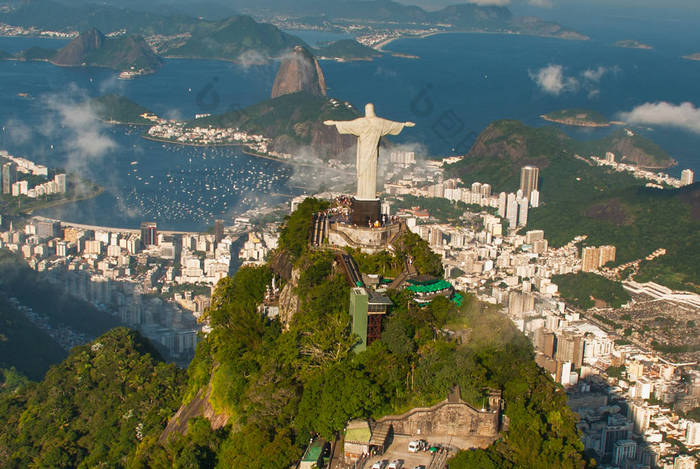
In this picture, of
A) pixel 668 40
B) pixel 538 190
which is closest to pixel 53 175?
pixel 538 190

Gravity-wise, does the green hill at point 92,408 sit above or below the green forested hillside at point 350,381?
below

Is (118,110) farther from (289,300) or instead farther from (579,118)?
(289,300)

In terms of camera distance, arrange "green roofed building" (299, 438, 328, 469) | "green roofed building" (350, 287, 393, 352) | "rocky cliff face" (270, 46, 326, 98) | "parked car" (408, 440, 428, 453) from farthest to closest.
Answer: "rocky cliff face" (270, 46, 326, 98), "green roofed building" (350, 287, 393, 352), "parked car" (408, 440, 428, 453), "green roofed building" (299, 438, 328, 469)

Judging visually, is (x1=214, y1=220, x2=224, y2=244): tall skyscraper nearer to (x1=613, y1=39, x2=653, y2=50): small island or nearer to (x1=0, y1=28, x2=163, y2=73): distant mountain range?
(x1=0, y1=28, x2=163, y2=73): distant mountain range

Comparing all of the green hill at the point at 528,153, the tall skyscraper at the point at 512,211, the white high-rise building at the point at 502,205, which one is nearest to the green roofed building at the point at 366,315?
the tall skyscraper at the point at 512,211

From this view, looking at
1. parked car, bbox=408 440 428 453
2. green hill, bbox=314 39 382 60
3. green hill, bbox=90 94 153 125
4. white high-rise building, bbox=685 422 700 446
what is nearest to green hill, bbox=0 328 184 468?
parked car, bbox=408 440 428 453

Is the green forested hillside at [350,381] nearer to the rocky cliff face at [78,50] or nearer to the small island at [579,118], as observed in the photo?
the small island at [579,118]
